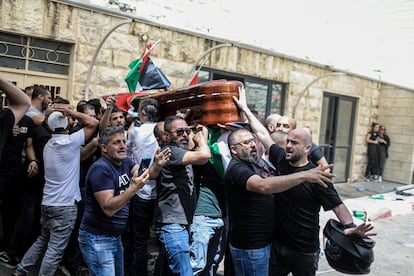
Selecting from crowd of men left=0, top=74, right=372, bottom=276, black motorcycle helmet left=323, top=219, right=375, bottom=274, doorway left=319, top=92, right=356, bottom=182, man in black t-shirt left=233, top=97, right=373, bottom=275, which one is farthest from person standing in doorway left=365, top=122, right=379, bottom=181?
black motorcycle helmet left=323, top=219, right=375, bottom=274

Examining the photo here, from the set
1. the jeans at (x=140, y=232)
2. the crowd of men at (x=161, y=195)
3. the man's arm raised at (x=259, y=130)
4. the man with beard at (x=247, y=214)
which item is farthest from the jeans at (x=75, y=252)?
the man's arm raised at (x=259, y=130)

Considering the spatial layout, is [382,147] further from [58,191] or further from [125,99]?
[58,191]

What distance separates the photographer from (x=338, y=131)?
507 inches

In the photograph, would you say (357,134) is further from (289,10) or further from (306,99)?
(289,10)

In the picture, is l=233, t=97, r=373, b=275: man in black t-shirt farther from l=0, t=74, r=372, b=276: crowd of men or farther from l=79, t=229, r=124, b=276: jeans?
l=79, t=229, r=124, b=276: jeans

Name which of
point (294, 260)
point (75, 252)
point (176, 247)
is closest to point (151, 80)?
point (75, 252)

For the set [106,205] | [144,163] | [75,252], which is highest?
[144,163]

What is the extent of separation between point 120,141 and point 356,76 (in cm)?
1060

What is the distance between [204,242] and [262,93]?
6.62 meters

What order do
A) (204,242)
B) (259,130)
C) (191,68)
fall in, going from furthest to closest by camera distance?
(191,68), (259,130), (204,242)

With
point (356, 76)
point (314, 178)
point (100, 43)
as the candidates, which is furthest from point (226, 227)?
point (356, 76)

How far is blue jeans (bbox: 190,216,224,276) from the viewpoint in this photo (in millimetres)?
3857

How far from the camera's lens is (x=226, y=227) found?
168 inches

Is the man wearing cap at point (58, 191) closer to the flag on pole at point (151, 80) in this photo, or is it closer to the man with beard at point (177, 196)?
the man with beard at point (177, 196)
